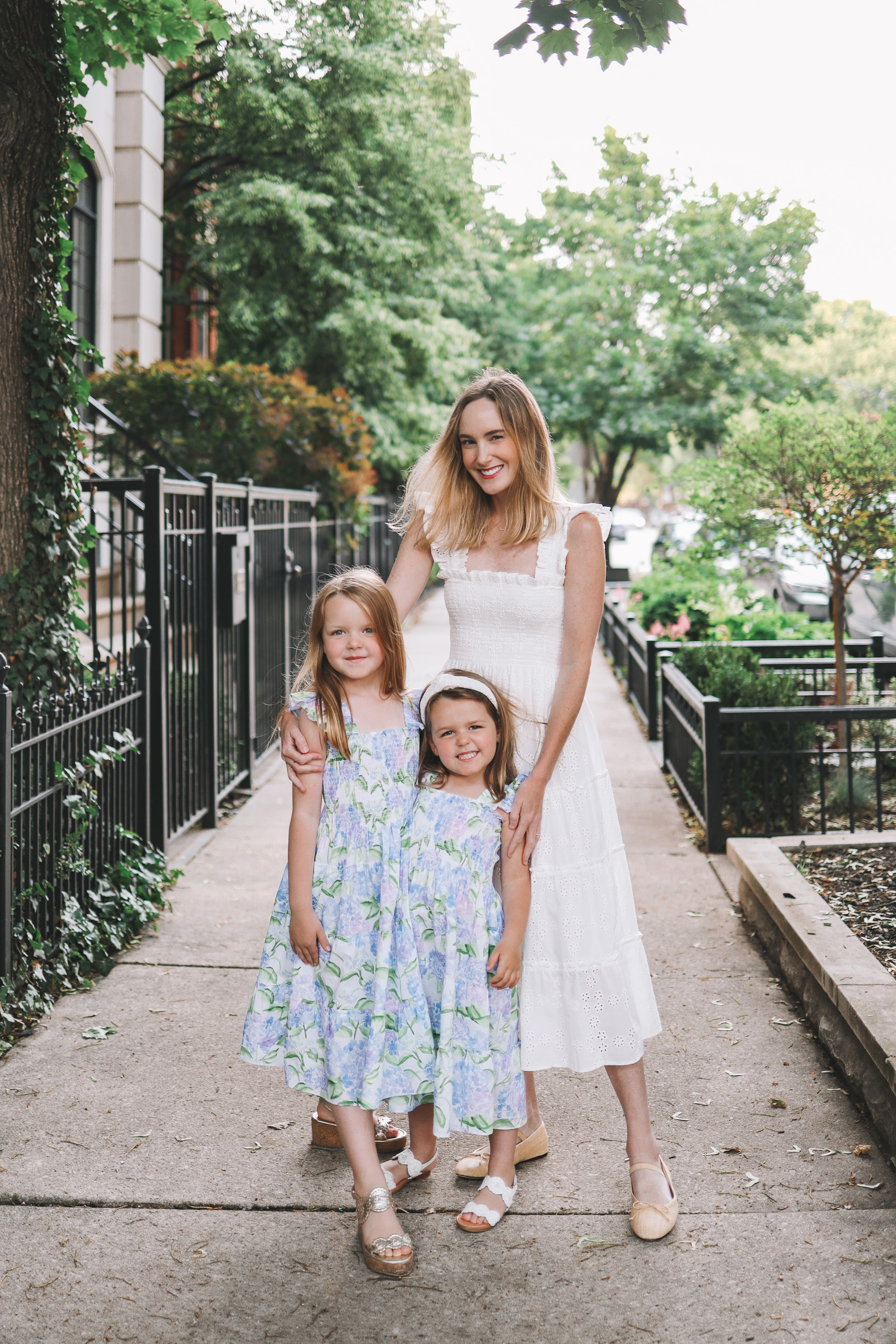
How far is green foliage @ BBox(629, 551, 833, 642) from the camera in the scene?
33.6ft

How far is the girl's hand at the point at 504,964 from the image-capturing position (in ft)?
9.38

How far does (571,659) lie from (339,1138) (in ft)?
4.97

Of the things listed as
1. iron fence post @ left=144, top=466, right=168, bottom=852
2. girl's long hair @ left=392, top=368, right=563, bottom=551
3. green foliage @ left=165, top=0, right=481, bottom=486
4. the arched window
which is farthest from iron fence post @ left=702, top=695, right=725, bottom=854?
green foliage @ left=165, top=0, right=481, bottom=486

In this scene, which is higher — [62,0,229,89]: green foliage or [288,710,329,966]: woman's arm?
[62,0,229,89]: green foliage

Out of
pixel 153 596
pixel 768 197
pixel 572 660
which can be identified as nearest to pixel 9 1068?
pixel 572 660

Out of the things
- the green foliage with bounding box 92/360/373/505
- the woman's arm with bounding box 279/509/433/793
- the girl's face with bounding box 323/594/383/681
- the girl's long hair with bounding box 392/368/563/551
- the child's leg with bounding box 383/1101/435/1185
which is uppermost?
the green foliage with bounding box 92/360/373/505

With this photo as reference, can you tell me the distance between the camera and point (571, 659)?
2967 millimetres

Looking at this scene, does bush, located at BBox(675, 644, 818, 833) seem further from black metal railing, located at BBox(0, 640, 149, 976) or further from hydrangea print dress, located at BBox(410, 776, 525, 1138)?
hydrangea print dress, located at BBox(410, 776, 525, 1138)

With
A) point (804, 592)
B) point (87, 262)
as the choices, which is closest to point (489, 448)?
point (87, 262)

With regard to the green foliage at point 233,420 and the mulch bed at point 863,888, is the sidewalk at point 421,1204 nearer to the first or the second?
the mulch bed at point 863,888

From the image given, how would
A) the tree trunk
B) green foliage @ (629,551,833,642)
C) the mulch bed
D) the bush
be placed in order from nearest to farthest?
the mulch bed → the tree trunk → the bush → green foliage @ (629,551,833,642)

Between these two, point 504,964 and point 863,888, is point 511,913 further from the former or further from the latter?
point 863,888

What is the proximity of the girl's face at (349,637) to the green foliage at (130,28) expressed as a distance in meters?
3.69

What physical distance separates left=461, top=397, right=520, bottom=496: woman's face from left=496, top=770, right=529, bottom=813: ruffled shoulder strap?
72 cm
